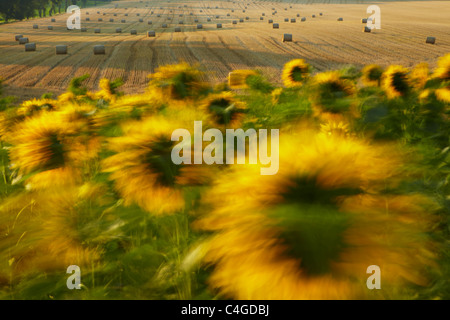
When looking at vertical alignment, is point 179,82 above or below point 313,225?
above

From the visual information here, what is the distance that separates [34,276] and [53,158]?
193mm

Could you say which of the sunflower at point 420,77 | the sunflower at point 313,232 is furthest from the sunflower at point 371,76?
the sunflower at point 313,232

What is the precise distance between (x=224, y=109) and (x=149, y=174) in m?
0.31

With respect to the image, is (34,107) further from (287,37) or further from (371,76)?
(287,37)

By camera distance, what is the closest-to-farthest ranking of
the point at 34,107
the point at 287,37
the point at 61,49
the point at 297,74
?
the point at 34,107 → the point at 297,74 → the point at 61,49 → the point at 287,37

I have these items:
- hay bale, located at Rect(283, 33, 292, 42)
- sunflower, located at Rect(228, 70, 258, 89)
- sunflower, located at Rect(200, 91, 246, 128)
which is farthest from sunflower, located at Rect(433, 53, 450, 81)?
hay bale, located at Rect(283, 33, 292, 42)

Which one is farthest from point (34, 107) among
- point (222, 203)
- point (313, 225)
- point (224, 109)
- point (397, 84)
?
point (397, 84)

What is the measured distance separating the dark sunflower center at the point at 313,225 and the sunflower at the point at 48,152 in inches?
16.2

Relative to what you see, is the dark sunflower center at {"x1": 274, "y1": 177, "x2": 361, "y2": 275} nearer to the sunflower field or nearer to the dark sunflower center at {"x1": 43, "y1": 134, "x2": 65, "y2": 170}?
the sunflower field

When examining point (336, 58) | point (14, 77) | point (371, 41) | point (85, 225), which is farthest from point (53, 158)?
point (371, 41)

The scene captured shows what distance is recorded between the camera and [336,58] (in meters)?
12.4

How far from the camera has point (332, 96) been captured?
3.02ft

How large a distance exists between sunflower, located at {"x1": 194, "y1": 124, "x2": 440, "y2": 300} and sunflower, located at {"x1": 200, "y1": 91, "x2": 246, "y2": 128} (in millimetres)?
379
